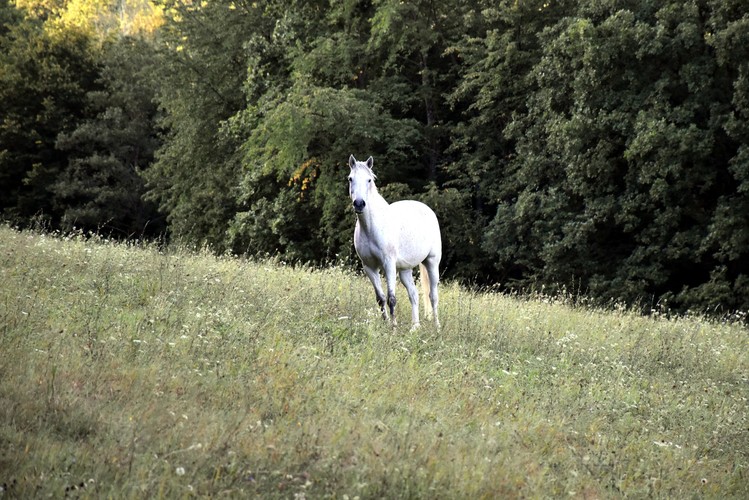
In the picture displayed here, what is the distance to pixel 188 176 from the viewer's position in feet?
118

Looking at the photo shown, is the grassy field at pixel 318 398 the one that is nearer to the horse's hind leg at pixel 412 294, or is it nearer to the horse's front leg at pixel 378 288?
the horse's front leg at pixel 378 288

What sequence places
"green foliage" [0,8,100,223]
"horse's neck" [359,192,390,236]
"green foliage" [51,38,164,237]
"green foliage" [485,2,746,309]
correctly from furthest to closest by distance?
1. "green foliage" [0,8,100,223]
2. "green foliage" [51,38,164,237]
3. "green foliage" [485,2,746,309]
4. "horse's neck" [359,192,390,236]

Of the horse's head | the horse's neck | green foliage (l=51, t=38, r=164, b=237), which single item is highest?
the horse's head

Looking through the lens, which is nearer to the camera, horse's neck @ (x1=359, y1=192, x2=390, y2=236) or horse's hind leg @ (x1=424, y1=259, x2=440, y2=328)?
horse's neck @ (x1=359, y1=192, x2=390, y2=236)

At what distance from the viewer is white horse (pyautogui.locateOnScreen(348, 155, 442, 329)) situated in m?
10.1

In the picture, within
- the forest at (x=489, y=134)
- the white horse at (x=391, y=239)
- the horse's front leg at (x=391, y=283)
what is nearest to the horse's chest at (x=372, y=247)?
the white horse at (x=391, y=239)

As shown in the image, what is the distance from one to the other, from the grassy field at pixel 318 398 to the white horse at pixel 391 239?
1.81ft

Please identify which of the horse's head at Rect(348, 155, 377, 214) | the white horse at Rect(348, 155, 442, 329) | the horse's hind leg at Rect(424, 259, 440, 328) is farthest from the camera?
the horse's hind leg at Rect(424, 259, 440, 328)

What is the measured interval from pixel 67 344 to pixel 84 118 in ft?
137

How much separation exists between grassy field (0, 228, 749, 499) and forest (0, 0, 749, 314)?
19.1 ft

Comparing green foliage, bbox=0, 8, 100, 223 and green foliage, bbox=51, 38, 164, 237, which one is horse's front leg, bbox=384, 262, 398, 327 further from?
green foliage, bbox=0, 8, 100, 223

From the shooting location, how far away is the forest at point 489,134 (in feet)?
70.3

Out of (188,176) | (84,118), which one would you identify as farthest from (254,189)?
(84,118)

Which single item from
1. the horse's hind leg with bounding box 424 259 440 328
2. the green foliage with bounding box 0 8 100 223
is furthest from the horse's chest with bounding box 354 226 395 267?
the green foliage with bounding box 0 8 100 223
